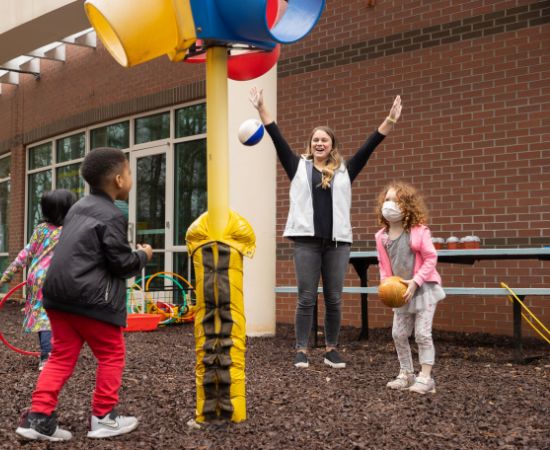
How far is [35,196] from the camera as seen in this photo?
54.7ft

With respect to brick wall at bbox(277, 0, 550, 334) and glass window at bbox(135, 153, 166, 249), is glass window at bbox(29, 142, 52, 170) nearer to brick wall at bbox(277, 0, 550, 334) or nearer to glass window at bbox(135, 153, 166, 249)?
glass window at bbox(135, 153, 166, 249)

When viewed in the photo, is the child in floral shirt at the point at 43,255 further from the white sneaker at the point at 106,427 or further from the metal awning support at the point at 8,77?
the metal awning support at the point at 8,77

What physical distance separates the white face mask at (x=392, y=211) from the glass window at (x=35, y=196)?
12.6 metres

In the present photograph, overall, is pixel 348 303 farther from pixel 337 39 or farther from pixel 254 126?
pixel 254 126

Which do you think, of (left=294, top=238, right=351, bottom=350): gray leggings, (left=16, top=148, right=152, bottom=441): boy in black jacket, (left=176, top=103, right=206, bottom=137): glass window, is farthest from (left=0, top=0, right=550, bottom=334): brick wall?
(left=16, top=148, right=152, bottom=441): boy in black jacket

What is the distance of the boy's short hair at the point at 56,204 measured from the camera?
5.95 metres

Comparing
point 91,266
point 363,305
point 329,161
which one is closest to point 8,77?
point 363,305

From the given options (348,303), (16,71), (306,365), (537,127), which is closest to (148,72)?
(16,71)

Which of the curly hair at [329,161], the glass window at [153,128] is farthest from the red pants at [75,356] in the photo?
the glass window at [153,128]

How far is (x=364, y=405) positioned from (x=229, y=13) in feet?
8.04

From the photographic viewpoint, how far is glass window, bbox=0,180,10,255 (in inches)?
699

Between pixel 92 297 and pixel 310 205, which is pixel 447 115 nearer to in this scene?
pixel 310 205

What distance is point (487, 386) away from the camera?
5238 millimetres

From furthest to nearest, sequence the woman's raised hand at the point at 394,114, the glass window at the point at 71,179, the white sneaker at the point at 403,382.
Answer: the glass window at the point at 71,179 < the woman's raised hand at the point at 394,114 < the white sneaker at the point at 403,382
